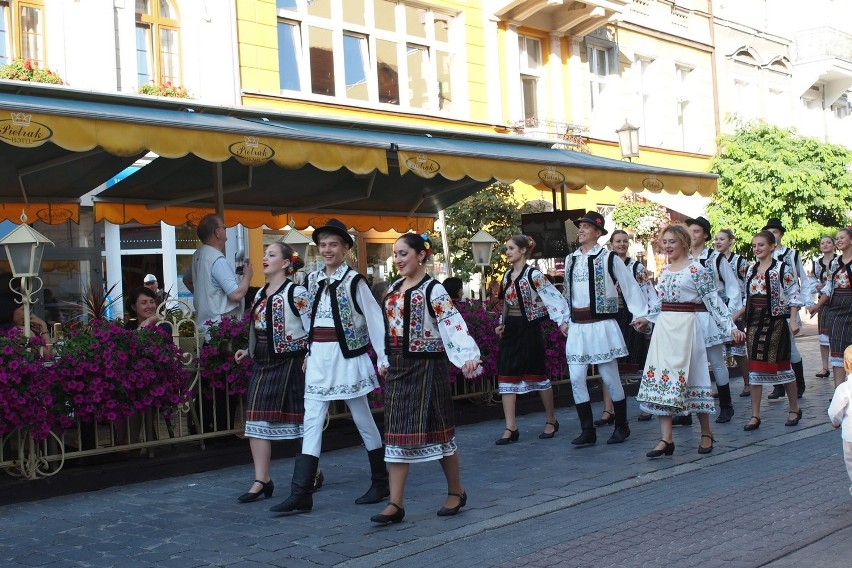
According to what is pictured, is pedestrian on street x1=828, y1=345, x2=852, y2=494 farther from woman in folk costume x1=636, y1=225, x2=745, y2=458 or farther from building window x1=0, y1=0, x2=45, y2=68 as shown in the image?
building window x1=0, y1=0, x2=45, y2=68

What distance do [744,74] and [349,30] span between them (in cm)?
1513

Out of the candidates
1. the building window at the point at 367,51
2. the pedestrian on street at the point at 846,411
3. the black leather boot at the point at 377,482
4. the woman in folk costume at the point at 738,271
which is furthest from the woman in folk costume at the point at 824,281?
the building window at the point at 367,51

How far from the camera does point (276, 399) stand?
7043 millimetres

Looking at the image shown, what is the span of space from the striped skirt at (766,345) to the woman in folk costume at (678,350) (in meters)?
1.34

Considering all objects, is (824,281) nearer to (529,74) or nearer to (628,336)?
(628,336)

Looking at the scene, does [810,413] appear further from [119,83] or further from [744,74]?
[744,74]

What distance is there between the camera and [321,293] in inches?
264

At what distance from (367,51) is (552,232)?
8853mm

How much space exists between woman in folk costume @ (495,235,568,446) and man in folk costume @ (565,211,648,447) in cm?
34

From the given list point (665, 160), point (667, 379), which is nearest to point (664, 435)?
point (667, 379)

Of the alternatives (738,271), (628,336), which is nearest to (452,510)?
(628,336)

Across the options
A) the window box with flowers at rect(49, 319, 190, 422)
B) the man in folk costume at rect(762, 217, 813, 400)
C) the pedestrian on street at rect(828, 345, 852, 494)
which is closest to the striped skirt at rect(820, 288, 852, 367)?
the man in folk costume at rect(762, 217, 813, 400)

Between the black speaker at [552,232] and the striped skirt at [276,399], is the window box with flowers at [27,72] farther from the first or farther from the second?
the striped skirt at [276,399]

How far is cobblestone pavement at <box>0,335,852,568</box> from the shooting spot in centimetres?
546
